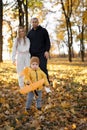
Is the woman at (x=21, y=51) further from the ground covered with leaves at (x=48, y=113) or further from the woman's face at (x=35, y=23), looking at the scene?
the ground covered with leaves at (x=48, y=113)

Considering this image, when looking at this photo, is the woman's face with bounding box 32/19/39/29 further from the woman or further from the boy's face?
Answer: the boy's face

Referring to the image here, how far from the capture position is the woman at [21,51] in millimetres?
11203

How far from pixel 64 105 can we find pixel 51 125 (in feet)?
6.02

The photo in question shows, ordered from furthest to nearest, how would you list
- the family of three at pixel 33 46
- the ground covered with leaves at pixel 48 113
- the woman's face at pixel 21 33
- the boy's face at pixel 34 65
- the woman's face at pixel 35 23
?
the family of three at pixel 33 46 → the woman's face at pixel 21 33 → the woman's face at pixel 35 23 → the boy's face at pixel 34 65 → the ground covered with leaves at pixel 48 113

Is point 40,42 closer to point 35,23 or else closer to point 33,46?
point 33,46

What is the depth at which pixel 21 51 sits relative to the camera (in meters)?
11.7

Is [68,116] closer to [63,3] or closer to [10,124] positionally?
[10,124]

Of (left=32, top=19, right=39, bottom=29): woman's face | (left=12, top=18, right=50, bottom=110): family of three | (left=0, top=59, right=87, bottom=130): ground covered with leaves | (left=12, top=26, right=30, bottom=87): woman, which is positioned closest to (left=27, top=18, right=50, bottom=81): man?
(left=12, top=18, right=50, bottom=110): family of three

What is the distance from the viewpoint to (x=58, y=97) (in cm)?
1125

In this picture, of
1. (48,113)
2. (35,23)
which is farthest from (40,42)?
(48,113)

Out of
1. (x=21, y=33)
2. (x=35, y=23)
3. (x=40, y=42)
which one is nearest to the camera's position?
(x=35, y=23)

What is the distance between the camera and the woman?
1120 cm

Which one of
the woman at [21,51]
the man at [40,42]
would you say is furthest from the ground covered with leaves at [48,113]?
the man at [40,42]

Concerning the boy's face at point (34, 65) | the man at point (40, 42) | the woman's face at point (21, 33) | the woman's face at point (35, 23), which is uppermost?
the woman's face at point (35, 23)
